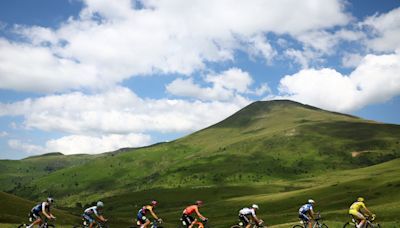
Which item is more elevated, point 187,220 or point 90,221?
point 90,221

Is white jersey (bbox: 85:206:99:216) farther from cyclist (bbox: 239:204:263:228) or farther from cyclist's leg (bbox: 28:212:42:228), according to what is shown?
cyclist (bbox: 239:204:263:228)

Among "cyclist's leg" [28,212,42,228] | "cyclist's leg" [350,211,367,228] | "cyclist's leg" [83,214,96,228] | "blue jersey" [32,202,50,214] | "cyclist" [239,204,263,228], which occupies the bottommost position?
"cyclist's leg" [350,211,367,228]

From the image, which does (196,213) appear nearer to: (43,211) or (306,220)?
(306,220)

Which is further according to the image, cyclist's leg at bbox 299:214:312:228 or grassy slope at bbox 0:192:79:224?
grassy slope at bbox 0:192:79:224

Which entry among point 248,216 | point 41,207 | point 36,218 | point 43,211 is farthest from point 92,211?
point 248,216

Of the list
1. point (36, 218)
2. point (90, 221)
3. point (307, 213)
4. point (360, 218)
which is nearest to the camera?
point (360, 218)

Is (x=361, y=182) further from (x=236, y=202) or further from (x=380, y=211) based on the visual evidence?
(x=380, y=211)

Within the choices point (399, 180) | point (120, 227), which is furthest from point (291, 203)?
point (120, 227)

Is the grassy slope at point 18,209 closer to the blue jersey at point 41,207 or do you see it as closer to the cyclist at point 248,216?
the blue jersey at point 41,207

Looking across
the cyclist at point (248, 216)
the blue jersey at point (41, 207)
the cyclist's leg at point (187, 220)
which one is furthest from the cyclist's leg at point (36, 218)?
the cyclist at point (248, 216)

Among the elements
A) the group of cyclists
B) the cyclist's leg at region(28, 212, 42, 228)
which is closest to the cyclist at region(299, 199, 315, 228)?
the group of cyclists

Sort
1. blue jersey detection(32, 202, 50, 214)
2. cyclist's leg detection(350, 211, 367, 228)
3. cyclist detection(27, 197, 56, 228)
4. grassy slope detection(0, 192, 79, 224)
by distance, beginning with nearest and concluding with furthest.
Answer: cyclist's leg detection(350, 211, 367, 228), cyclist detection(27, 197, 56, 228), blue jersey detection(32, 202, 50, 214), grassy slope detection(0, 192, 79, 224)

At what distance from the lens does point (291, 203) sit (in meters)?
141

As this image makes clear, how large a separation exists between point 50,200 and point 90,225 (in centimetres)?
408
